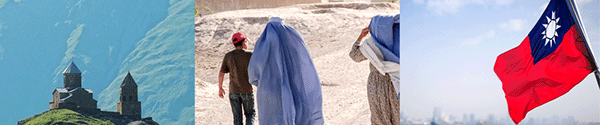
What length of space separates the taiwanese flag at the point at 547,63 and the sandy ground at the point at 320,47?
→ 3.65ft

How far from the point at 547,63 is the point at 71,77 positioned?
3.37 metres

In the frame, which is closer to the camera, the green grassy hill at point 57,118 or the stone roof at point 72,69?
the green grassy hill at point 57,118

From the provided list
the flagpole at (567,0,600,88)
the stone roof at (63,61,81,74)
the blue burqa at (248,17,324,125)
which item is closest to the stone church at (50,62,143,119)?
the stone roof at (63,61,81,74)

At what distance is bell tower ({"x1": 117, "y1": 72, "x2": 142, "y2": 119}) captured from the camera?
14.1 ft

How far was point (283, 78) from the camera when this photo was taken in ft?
13.4

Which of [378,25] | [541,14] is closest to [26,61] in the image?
[378,25]

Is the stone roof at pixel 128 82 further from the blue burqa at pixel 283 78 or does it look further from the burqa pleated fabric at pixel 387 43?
the burqa pleated fabric at pixel 387 43

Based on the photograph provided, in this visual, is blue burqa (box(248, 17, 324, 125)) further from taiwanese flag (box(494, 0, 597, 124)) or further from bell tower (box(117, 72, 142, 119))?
taiwanese flag (box(494, 0, 597, 124))

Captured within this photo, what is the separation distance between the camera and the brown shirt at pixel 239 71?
4293mm

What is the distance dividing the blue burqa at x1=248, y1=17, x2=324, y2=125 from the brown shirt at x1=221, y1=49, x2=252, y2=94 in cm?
18

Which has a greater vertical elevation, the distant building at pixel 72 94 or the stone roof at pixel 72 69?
the stone roof at pixel 72 69

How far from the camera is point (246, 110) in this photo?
14.1 ft

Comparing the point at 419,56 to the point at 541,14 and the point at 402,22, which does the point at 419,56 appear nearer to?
the point at 402,22

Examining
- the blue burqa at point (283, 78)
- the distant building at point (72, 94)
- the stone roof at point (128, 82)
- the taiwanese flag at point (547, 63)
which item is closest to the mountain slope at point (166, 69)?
the stone roof at point (128, 82)
